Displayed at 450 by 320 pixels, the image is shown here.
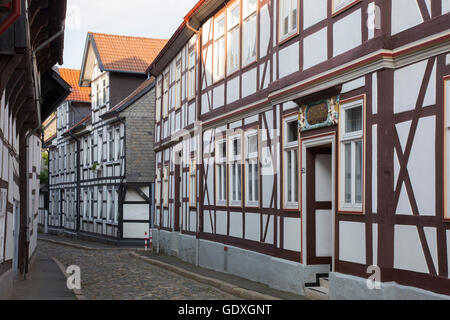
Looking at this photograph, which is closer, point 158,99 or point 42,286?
point 42,286

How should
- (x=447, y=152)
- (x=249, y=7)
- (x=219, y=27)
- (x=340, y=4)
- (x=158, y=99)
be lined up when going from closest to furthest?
(x=447, y=152) → (x=340, y=4) → (x=249, y=7) → (x=219, y=27) → (x=158, y=99)

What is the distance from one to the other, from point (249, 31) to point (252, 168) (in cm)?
324

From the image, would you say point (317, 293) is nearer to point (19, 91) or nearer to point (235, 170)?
point (235, 170)

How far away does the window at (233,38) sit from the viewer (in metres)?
16.2

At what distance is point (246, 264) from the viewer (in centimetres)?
1500

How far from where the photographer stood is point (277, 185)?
528 inches

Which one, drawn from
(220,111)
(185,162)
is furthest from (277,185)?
(185,162)

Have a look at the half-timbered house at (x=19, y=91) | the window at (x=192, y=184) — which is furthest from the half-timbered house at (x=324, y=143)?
the half-timbered house at (x=19, y=91)

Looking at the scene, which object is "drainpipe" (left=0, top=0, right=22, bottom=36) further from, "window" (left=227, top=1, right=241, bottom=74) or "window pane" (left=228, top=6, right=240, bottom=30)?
"window pane" (left=228, top=6, right=240, bottom=30)

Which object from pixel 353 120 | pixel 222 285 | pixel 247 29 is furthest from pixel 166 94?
pixel 353 120

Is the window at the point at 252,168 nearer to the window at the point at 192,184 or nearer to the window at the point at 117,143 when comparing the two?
the window at the point at 192,184

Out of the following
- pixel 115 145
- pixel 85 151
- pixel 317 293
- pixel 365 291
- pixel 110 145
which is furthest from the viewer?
pixel 85 151

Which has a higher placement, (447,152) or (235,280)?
(447,152)

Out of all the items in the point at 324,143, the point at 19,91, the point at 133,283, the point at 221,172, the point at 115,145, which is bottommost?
the point at 133,283
